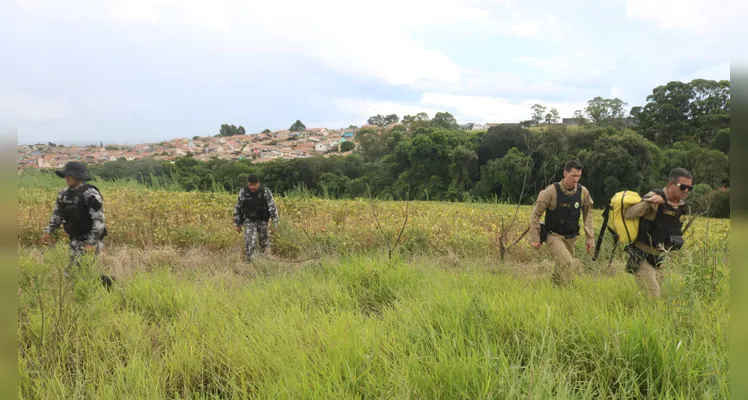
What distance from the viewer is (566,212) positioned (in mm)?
5230

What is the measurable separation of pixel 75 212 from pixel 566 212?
6.41 meters

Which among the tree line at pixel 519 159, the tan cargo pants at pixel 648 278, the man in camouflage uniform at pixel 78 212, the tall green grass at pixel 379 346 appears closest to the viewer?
the tall green grass at pixel 379 346

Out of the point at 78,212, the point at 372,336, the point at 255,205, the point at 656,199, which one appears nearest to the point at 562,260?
the point at 656,199

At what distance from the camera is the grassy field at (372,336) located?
2.28 metres

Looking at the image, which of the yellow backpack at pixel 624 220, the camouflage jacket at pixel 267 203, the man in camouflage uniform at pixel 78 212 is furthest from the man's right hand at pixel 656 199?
the man in camouflage uniform at pixel 78 212

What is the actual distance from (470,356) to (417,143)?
43.2 metres

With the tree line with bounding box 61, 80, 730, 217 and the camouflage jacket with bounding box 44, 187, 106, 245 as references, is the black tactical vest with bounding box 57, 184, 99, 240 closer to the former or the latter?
the camouflage jacket with bounding box 44, 187, 106, 245

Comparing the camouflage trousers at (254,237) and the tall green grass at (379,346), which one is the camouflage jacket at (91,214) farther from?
the camouflage trousers at (254,237)

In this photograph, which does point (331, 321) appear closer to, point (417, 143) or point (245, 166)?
point (245, 166)

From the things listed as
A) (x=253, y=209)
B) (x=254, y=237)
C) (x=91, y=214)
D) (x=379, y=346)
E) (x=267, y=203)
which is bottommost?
(x=254, y=237)

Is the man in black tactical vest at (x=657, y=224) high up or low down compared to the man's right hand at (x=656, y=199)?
down

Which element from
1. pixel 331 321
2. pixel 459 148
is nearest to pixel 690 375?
pixel 331 321

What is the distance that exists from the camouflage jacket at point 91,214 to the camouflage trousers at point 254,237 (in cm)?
251

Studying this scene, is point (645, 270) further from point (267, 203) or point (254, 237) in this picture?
point (254, 237)
